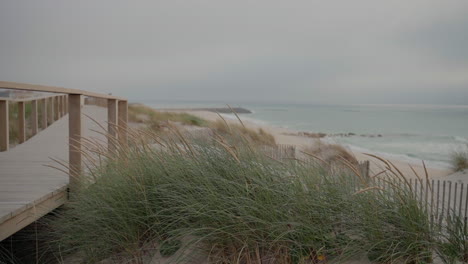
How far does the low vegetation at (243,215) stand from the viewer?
8.75ft

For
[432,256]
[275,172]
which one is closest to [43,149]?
[275,172]

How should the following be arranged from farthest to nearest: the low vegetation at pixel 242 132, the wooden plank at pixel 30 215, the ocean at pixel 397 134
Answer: the ocean at pixel 397 134 → the low vegetation at pixel 242 132 → the wooden plank at pixel 30 215

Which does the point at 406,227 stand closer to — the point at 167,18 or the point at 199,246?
the point at 199,246

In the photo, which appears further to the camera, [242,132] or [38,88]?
[242,132]

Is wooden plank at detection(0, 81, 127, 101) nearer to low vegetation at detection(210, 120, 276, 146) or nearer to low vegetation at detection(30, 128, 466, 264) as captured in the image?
low vegetation at detection(30, 128, 466, 264)

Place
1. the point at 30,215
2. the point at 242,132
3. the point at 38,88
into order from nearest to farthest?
1. the point at 30,215
2. the point at 38,88
3. the point at 242,132

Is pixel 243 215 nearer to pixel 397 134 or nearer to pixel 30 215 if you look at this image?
pixel 30 215

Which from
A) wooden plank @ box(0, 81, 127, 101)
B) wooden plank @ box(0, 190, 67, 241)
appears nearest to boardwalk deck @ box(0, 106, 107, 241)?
wooden plank @ box(0, 190, 67, 241)

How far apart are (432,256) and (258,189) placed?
4.15ft

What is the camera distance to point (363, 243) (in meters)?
2.71

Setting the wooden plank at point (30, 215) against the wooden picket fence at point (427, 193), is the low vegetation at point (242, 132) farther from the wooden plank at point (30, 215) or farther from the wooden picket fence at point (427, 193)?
the wooden plank at point (30, 215)

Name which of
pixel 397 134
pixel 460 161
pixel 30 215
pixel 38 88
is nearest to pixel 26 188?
pixel 30 215

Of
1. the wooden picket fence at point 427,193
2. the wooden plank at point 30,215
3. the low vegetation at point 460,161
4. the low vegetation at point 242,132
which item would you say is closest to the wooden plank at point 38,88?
the wooden plank at point 30,215

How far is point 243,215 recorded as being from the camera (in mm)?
2754
